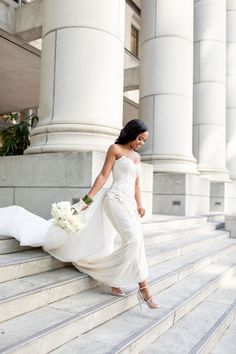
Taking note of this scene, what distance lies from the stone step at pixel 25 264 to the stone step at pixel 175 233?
7.98ft

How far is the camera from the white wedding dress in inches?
164

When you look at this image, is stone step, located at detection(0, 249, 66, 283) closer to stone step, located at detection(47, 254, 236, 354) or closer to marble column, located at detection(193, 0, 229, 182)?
stone step, located at detection(47, 254, 236, 354)

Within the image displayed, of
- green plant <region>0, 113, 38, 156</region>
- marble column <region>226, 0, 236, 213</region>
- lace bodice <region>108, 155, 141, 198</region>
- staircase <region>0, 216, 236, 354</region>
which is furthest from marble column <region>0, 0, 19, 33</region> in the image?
marble column <region>226, 0, 236, 213</region>

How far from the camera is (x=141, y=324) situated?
3.76 m

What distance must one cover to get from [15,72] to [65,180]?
8.65 m

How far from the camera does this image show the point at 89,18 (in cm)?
710

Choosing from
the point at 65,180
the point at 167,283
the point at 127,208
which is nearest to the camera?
the point at 127,208

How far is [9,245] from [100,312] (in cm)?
161

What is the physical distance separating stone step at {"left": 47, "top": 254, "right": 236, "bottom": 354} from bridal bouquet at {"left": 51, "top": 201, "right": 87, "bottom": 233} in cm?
104

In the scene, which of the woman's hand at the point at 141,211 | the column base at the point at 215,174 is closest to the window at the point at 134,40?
the column base at the point at 215,174

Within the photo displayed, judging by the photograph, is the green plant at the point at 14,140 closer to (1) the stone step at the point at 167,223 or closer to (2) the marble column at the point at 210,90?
(1) the stone step at the point at 167,223

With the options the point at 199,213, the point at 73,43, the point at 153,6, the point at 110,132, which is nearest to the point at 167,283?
the point at 110,132

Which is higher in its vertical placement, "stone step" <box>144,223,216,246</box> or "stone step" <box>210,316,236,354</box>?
"stone step" <box>144,223,216,246</box>

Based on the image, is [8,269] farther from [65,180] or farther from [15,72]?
[15,72]
